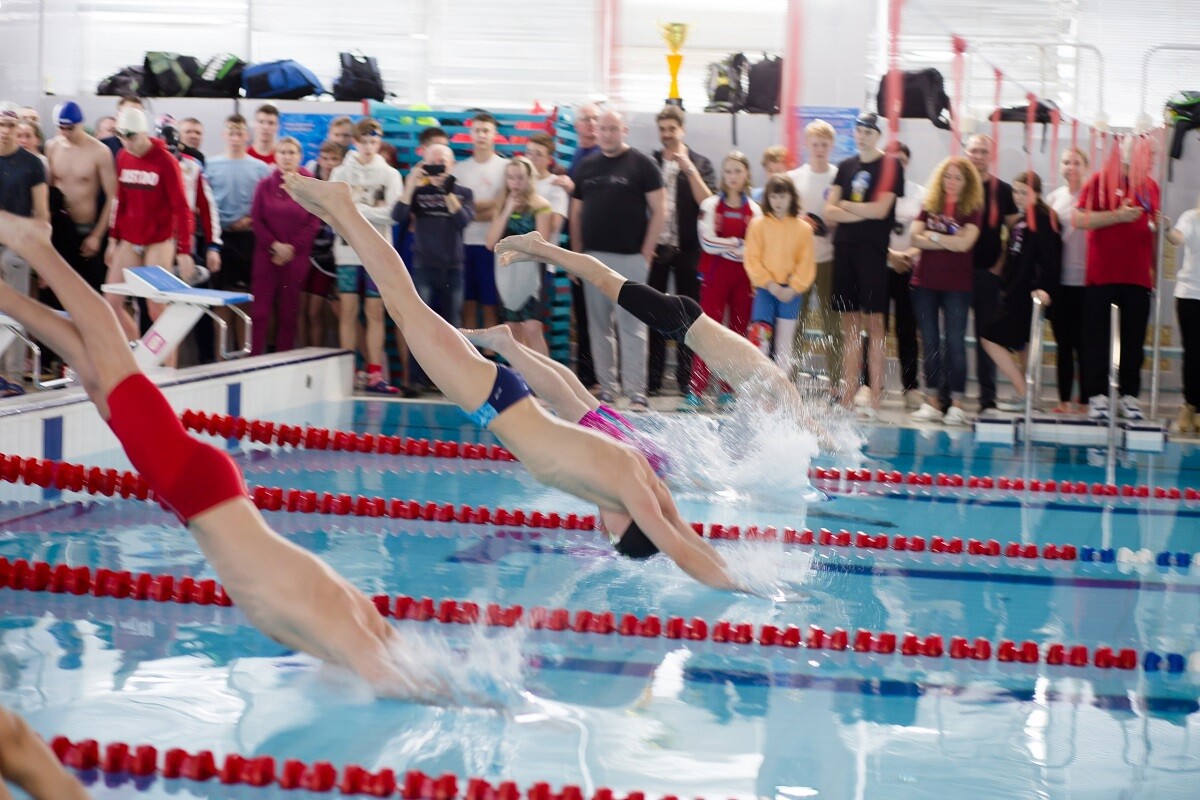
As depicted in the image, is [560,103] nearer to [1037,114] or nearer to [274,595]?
[1037,114]

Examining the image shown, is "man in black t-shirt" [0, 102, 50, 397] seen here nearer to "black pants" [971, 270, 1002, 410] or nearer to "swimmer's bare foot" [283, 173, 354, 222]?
"swimmer's bare foot" [283, 173, 354, 222]

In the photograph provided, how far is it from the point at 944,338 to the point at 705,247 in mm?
1715

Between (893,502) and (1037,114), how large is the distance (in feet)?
16.0

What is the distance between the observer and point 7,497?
19.1ft

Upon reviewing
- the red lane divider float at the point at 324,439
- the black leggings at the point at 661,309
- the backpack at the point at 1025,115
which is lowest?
the red lane divider float at the point at 324,439

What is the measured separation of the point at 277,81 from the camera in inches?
440

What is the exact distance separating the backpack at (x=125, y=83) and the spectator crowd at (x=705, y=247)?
5.85ft

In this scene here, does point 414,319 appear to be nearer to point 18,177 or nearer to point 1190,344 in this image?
point 18,177

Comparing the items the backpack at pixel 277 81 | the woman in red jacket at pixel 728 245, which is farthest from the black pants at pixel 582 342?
the backpack at pixel 277 81

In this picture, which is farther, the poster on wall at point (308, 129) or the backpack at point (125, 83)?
the backpack at point (125, 83)

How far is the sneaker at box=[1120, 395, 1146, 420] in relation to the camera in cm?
915

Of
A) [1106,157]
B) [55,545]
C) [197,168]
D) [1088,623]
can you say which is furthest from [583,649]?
[1106,157]

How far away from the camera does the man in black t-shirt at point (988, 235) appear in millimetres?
9062

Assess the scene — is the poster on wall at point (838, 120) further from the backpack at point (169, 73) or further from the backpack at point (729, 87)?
the backpack at point (169, 73)
